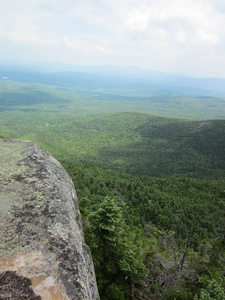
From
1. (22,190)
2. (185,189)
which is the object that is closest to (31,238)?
(22,190)

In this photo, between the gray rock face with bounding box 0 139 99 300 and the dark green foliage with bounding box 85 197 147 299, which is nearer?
the gray rock face with bounding box 0 139 99 300

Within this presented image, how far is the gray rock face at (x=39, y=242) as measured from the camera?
4.22 metres

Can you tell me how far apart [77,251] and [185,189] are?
39.4 metres

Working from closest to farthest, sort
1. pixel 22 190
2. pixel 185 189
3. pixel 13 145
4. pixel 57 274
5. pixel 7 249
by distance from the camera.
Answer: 1. pixel 57 274
2. pixel 7 249
3. pixel 22 190
4. pixel 13 145
5. pixel 185 189

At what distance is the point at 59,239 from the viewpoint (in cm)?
543

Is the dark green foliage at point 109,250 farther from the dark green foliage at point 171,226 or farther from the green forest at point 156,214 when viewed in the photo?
the dark green foliage at point 171,226

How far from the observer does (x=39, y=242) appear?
17.0 ft

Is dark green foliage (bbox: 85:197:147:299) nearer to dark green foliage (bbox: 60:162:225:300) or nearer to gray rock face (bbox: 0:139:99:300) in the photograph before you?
dark green foliage (bbox: 60:162:225:300)

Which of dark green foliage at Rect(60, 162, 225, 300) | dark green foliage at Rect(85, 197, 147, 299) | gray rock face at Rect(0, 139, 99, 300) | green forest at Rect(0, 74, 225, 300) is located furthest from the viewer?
dark green foliage at Rect(60, 162, 225, 300)

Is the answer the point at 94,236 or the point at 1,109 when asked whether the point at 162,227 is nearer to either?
the point at 94,236

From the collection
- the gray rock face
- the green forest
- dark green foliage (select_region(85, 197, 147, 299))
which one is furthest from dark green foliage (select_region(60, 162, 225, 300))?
the gray rock face

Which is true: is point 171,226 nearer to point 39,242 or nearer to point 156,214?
point 156,214

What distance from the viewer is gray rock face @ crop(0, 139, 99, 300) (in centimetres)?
422

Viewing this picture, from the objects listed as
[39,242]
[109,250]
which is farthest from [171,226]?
[39,242]
